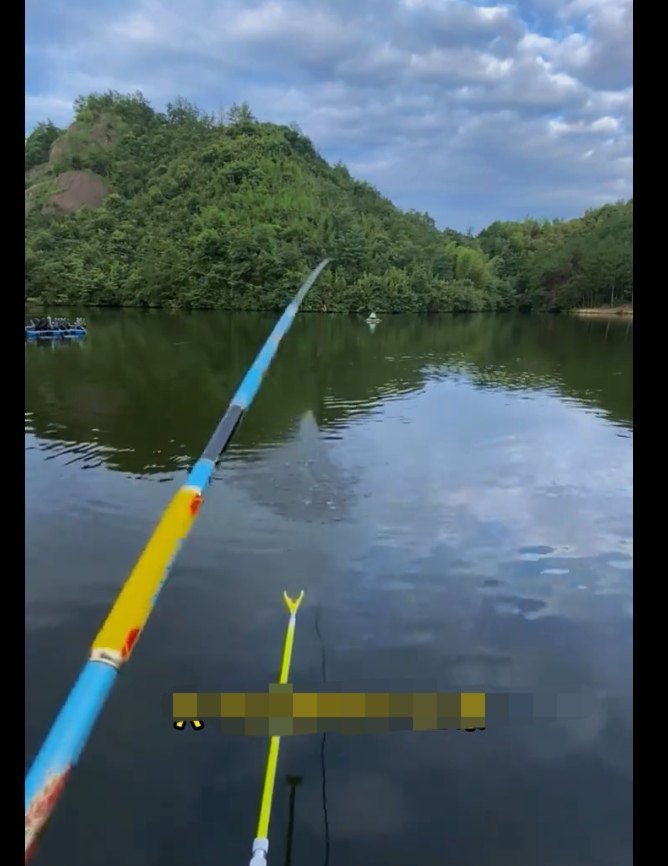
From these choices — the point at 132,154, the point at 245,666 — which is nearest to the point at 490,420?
the point at 245,666

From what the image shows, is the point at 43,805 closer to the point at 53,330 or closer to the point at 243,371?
the point at 243,371

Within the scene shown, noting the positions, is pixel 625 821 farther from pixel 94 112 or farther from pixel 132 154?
pixel 94 112

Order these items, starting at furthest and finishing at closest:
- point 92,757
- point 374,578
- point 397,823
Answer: point 374,578
point 92,757
point 397,823

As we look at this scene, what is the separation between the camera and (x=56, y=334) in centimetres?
3064

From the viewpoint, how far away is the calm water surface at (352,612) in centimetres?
457

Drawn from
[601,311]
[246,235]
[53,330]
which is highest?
[246,235]

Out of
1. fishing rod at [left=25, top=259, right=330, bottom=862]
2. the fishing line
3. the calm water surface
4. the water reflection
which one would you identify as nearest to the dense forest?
the water reflection

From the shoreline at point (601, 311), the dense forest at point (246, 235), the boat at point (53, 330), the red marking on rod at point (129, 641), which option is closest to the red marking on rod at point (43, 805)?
the red marking on rod at point (129, 641)

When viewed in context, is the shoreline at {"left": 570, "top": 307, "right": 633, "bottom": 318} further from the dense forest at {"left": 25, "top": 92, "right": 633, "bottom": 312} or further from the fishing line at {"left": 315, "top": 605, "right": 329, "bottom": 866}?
the fishing line at {"left": 315, "top": 605, "right": 329, "bottom": 866}

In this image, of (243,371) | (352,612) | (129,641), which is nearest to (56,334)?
(243,371)

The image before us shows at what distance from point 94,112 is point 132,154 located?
44.7 ft

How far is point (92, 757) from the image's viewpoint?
5051 mm

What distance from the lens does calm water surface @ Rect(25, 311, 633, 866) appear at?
4574 millimetres

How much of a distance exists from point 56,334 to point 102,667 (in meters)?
32.2
